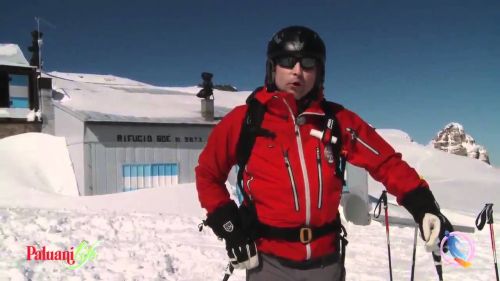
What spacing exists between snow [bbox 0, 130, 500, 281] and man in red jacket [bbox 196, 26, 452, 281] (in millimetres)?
Result: 4330

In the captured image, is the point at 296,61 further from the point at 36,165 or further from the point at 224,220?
the point at 36,165

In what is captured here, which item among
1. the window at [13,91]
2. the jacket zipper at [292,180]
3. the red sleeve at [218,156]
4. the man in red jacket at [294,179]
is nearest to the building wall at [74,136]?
the window at [13,91]

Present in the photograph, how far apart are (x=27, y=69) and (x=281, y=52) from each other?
17.7m

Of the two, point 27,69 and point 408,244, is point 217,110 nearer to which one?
point 27,69

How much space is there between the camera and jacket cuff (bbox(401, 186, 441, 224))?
7.89 ft

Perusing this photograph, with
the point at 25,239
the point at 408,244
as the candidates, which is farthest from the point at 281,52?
the point at 408,244

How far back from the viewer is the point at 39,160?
48.3ft

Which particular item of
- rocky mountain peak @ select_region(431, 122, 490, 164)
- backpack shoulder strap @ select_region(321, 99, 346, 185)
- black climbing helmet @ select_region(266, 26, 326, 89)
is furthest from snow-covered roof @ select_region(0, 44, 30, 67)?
rocky mountain peak @ select_region(431, 122, 490, 164)

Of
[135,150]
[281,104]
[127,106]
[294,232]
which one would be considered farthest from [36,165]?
[294,232]

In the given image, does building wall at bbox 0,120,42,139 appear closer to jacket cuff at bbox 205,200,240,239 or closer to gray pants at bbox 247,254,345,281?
jacket cuff at bbox 205,200,240,239

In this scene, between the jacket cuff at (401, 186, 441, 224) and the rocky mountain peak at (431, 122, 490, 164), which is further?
the rocky mountain peak at (431, 122, 490, 164)

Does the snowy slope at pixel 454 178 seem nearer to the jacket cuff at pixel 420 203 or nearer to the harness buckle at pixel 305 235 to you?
the jacket cuff at pixel 420 203

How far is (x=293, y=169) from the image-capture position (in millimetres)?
2389

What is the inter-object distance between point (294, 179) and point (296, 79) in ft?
2.09
